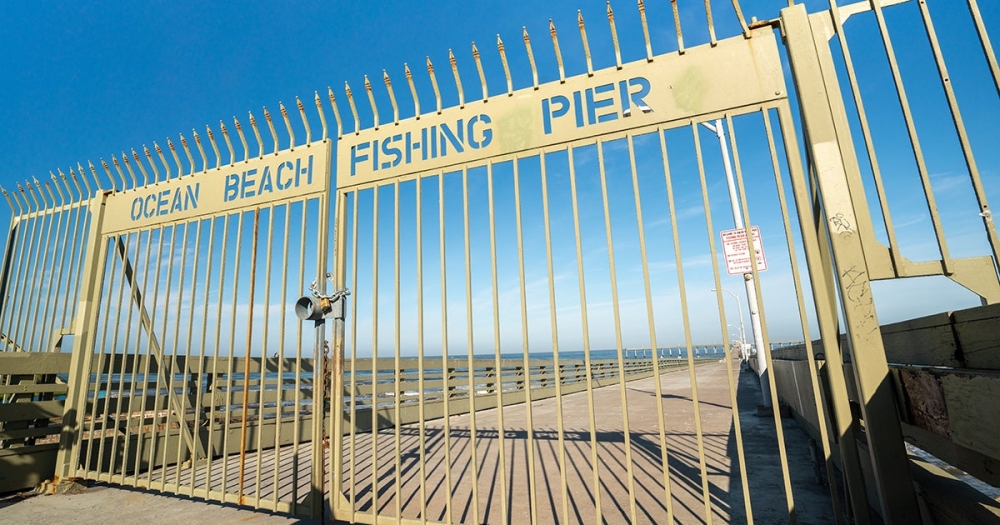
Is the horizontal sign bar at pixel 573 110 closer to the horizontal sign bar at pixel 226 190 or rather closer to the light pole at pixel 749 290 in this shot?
the horizontal sign bar at pixel 226 190

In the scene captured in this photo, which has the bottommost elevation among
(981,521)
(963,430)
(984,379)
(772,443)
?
(772,443)

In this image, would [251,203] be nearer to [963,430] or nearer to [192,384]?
[192,384]

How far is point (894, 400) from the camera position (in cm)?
230

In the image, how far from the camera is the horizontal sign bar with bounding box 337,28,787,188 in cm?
288

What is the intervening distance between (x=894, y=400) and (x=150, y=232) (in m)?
6.77

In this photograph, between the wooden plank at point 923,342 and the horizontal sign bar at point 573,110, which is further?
the horizontal sign bar at point 573,110

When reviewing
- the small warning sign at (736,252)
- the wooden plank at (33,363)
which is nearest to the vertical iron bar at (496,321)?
the small warning sign at (736,252)

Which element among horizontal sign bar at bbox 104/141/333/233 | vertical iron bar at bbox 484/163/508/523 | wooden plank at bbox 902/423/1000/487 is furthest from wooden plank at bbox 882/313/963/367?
horizontal sign bar at bbox 104/141/333/233

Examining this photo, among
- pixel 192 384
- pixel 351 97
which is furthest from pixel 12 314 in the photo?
pixel 351 97

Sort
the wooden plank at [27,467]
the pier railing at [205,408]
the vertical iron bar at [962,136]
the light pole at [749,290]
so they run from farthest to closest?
the light pole at [749,290]
the wooden plank at [27,467]
the pier railing at [205,408]
the vertical iron bar at [962,136]

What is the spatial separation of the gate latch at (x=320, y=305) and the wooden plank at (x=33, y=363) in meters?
3.95

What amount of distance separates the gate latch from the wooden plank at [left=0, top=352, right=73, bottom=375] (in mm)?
3955

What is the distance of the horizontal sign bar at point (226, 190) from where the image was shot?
410 centimetres

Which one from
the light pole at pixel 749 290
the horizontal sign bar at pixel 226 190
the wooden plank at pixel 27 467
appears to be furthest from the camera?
the light pole at pixel 749 290
